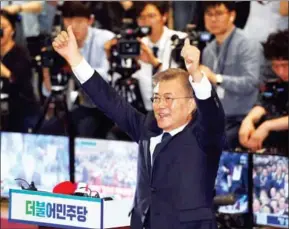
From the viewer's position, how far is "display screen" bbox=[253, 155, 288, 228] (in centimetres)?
693

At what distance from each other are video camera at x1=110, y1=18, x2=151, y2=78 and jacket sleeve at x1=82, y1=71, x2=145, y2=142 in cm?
297

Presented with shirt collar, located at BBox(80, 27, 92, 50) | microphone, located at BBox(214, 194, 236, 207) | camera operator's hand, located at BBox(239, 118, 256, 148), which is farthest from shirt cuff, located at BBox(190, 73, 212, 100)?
shirt collar, located at BBox(80, 27, 92, 50)

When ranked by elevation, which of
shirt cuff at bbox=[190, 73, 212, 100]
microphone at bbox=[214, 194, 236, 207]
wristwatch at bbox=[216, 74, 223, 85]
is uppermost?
shirt cuff at bbox=[190, 73, 212, 100]

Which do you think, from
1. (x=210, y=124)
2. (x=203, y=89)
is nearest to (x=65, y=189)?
(x=210, y=124)

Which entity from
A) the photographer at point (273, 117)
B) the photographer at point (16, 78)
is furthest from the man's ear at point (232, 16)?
the photographer at point (16, 78)

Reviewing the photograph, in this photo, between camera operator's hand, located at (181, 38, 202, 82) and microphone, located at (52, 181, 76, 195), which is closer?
camera operator's hand, located at (181, 38, 202, 82)

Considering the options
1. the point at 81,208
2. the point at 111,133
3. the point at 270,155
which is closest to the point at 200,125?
the point at 81,208

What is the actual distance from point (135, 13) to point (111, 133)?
1081 millimetres

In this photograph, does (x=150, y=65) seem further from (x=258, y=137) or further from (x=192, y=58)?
(x=192, y=58)

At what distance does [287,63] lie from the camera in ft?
24.3

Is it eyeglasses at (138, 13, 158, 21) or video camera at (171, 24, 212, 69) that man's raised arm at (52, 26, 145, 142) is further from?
eyeglasses at (138, 13, 158, 21)

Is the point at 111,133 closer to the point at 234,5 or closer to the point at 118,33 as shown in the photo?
the point at 118,33

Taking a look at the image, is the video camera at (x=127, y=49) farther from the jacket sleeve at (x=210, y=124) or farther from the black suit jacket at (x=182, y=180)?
the jacket sleeve at (x=210, y=124)

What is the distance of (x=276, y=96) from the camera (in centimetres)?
742
